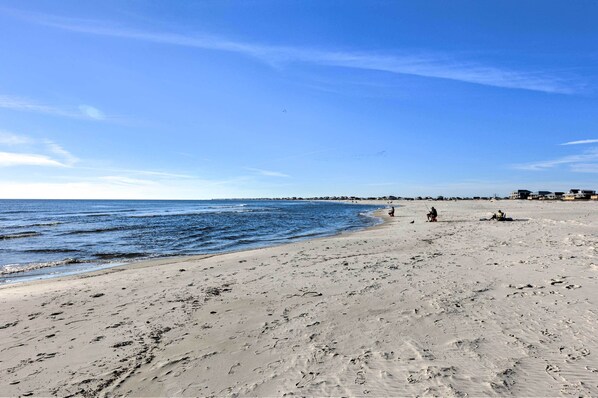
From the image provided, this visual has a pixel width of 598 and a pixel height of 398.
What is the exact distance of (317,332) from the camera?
6.03 metres

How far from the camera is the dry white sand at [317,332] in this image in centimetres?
440

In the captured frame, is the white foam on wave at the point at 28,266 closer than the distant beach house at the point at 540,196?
Yes

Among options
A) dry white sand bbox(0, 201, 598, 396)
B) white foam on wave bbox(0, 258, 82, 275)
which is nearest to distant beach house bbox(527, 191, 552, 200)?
dry white sand bbox(0, 201, 598, 396)

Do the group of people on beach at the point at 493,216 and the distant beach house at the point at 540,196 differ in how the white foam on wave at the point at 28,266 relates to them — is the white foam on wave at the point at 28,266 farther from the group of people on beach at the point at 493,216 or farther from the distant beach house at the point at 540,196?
the distant beach house at the point at 540,196

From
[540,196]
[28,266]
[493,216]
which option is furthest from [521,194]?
[28,266]

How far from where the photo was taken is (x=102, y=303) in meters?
8.46

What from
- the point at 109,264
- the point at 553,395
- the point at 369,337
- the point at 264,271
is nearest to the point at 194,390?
the point at 369,337

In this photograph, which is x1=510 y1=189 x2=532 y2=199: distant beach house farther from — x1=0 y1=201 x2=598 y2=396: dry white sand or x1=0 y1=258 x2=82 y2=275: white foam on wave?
x1=0 y1=258 x2=82 y2=275: white foam on wave

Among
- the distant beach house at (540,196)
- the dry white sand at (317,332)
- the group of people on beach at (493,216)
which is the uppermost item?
the distant beach house at (540,196)

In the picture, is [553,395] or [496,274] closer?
[553,395]

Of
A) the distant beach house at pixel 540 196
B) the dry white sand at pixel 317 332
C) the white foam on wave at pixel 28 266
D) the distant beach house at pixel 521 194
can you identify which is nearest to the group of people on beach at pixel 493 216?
the dry white sand at pixel 317 332

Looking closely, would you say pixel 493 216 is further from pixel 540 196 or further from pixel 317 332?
pixel 540 196

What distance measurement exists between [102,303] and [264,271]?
4970 millimetres

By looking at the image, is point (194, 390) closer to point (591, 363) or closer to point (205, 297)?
point (205, 297)
